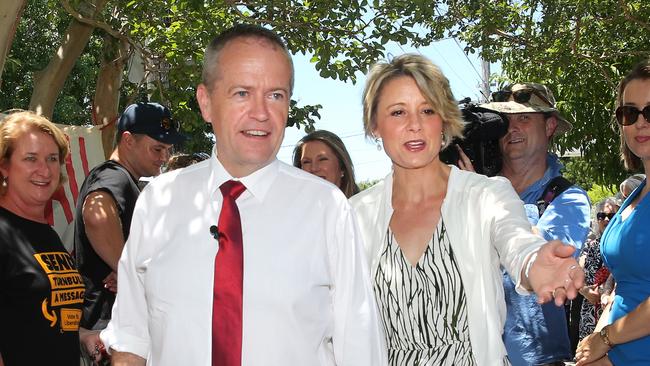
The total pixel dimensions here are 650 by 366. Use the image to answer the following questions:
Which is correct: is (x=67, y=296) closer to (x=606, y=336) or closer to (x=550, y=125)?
(x=606, y=336)

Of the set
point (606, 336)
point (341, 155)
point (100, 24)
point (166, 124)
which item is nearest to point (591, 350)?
point (606, 336)

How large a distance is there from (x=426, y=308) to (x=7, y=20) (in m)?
4.02

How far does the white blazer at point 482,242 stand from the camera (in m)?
2.87

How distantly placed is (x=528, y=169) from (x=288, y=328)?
2.22 metres

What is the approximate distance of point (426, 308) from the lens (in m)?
3.00

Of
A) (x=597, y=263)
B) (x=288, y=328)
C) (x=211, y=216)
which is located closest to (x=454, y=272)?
(x=288, y=328)

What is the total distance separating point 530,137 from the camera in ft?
14.4

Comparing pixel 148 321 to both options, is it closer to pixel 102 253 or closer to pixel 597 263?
pixel 102 253

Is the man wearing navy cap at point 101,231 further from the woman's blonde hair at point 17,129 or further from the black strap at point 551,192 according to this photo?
the black strap at point 551,192

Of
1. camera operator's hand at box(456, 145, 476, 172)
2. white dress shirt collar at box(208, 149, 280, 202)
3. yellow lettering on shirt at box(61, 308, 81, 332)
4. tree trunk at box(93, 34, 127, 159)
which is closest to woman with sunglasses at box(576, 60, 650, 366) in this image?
camera operator's hand at box(456, 145, 476, 172)

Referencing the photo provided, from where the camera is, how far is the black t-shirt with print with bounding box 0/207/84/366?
12.6ft

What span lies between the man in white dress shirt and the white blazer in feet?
1.36

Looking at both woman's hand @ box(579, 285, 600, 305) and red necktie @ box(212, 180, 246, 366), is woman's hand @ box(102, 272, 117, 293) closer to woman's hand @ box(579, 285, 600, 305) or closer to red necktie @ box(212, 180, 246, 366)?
red necktie @ box(212, 180, 246, 366)

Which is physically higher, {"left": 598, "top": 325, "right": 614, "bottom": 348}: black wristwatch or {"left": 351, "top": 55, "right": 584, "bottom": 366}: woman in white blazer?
{"left": 351, "top": 55, "right": 584, "bottom": 366}: woman in white blazer
